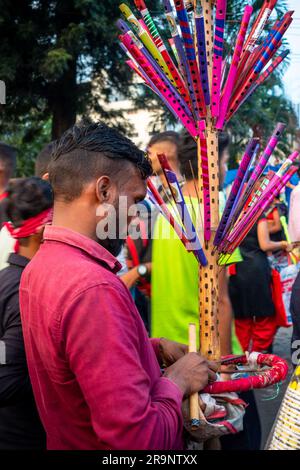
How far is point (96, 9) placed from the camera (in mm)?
8391

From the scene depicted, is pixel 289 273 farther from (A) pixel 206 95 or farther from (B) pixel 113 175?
(B) pixel 113 175

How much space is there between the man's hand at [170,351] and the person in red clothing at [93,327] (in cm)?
20

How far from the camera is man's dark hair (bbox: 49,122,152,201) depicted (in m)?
1.40

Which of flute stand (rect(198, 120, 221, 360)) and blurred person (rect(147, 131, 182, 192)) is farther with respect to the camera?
blurred person (rect(147, 131, 182, 192))

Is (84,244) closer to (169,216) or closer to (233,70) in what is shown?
(169,216)

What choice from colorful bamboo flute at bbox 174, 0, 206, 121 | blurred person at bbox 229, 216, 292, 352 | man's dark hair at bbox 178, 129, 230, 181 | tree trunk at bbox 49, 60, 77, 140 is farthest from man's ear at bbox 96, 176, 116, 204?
tree trunk at bbox 49, 60, 77, 140

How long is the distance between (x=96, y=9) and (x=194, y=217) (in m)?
7.23

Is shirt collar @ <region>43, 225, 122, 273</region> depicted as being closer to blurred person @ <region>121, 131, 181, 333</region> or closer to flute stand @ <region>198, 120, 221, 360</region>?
flute stand @ <region>198, 120, 221, 360</region>

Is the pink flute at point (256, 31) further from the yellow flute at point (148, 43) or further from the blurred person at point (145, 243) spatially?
the blurred person at point (145, 243)

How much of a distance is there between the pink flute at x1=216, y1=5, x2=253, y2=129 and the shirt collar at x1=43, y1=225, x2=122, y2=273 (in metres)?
0.68

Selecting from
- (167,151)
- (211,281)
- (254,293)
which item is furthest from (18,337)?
(254,293)

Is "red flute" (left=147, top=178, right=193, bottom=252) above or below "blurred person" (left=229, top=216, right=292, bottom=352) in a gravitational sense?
above

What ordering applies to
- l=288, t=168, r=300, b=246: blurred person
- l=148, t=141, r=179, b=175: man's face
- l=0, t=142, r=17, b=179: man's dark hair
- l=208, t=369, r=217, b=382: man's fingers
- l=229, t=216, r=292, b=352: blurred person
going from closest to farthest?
l=208, t=369, r=217, b=382: man's fingers, l=288, t=168, r=300, b=246: blurred person, l=148, t=141, r=179, b=175: man's face, l=0, t=142, r=17, b=179: man's dark hair, l=229, t=216, r=292, b=352: blurred person

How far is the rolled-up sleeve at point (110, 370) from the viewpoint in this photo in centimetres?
117
